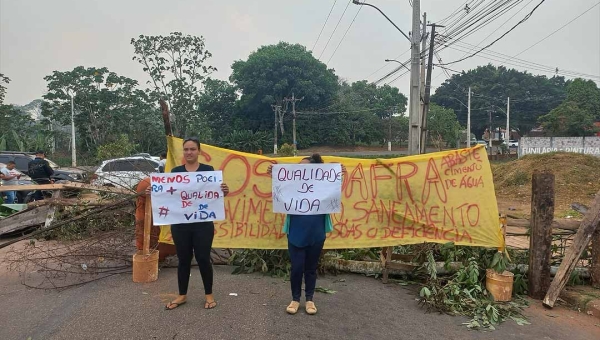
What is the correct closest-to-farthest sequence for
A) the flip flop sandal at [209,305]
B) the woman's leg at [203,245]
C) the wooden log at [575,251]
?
the woman's leg at [203,245], the flip flop sandal at [209,305], the wooden log at [575,251]

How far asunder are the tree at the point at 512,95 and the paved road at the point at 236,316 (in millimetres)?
59596

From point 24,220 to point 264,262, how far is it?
4836 mm

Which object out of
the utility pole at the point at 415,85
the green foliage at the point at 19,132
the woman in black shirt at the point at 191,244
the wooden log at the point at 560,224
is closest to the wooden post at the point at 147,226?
the woman in black shirt at the point at 191,244

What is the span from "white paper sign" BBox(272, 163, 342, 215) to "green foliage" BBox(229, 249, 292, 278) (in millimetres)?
1355

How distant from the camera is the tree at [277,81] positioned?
164 ft

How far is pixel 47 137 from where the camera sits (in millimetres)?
37031

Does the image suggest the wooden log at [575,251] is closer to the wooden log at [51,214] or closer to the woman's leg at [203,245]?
the woman's leg at [203,245]

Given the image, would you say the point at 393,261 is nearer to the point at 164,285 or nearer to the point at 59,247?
the point at 164,285

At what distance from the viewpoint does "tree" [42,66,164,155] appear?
127ft

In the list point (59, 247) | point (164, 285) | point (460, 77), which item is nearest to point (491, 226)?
point (164, 285)

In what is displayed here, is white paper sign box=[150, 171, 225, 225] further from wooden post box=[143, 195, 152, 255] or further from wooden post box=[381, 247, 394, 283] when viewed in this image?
wooden post box=[381, 247, 394, 283]

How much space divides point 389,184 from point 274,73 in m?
45.9

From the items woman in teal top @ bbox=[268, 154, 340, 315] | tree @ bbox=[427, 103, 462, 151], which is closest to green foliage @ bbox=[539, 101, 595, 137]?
tree @ bbox=[427, 103, 462, 151]

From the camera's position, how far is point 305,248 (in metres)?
4.15
